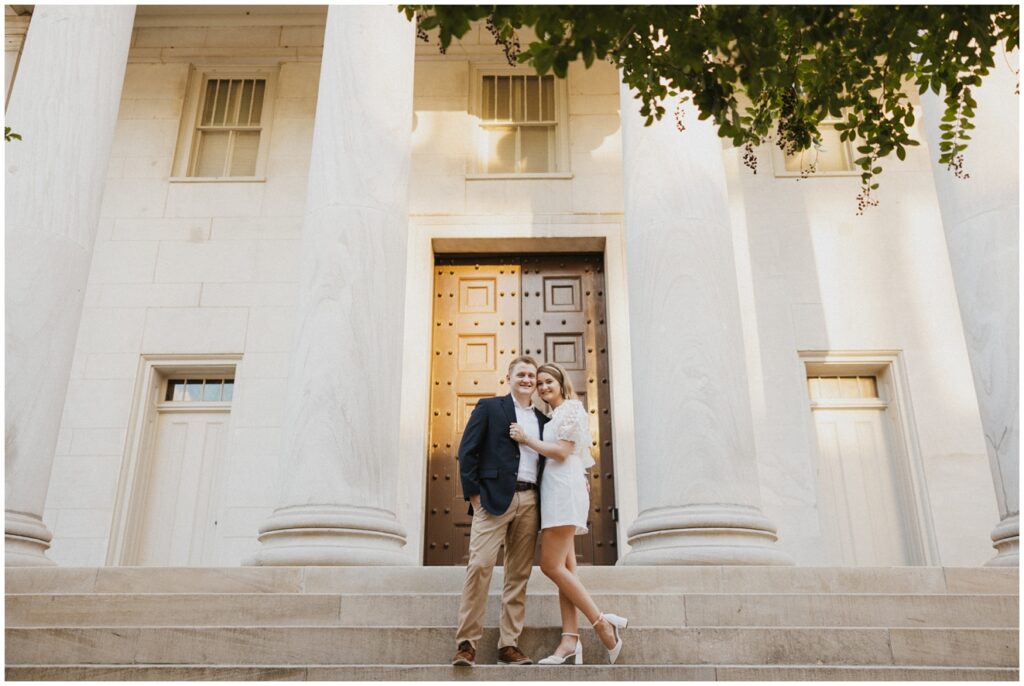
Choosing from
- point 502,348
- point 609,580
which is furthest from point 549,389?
point 502,348

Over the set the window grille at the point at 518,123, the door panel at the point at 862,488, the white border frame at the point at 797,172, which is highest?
the window grille at the point at 518,123

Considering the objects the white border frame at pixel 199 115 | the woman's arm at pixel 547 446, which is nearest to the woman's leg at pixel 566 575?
the woman's arm at pixel 547 446

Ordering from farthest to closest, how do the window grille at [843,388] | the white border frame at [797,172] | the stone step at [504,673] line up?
the white border frame at [797,172] < the window grille at [843,388] < the stone step at [504,673]

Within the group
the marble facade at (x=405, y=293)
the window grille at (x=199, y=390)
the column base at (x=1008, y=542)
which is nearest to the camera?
the column base at (x=1008, y=542)

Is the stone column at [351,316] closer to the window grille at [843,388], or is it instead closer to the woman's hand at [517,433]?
the woman's hand at [517,433]

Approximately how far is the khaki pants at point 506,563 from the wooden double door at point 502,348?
6452 mm

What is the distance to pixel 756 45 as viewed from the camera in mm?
4055

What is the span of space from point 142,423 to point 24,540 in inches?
189

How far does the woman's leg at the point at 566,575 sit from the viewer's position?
18.9 feet

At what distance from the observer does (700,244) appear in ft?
29.5

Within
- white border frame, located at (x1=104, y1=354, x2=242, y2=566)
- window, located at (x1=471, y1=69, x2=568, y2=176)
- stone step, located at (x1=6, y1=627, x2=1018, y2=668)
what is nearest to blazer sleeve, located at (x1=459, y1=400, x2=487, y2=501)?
stone step, located at (x1=6, y1=627, x2=1018, y2=668)

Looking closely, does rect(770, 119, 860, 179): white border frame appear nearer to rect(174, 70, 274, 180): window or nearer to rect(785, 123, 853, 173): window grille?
rect(785, 123, 853, 173): window grille

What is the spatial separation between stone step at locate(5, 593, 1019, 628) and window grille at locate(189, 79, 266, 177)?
9397 mm

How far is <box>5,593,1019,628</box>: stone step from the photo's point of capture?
264 inches
